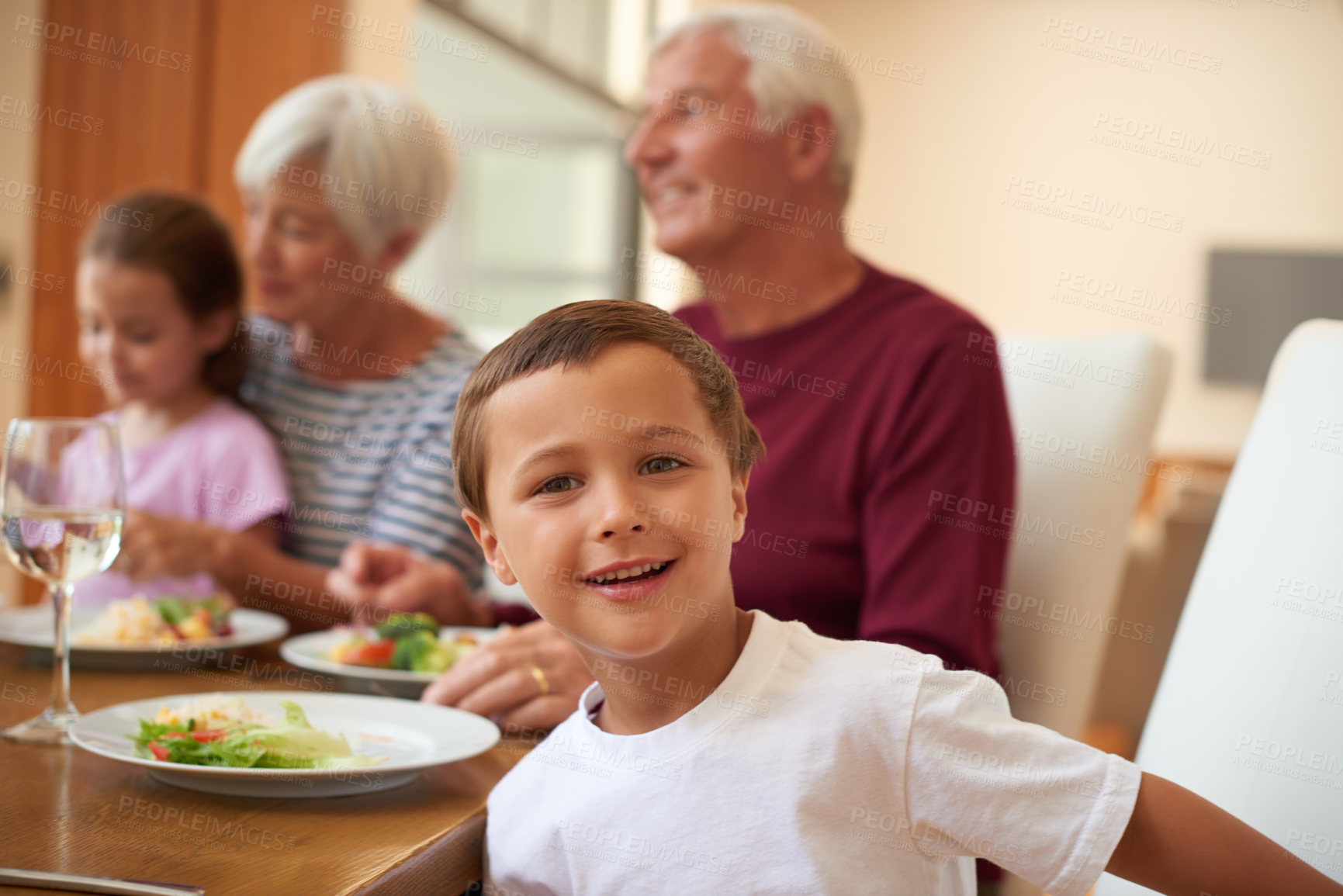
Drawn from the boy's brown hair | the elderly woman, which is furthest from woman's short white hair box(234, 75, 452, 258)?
the boy's brown hair

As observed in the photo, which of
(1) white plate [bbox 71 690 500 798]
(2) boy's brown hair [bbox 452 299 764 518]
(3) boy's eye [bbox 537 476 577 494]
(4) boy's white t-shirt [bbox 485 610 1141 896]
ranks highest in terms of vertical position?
(2) boy's brown hair [bbox 452 299 764 518]

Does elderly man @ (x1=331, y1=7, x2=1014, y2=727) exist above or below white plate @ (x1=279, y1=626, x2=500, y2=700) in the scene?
above

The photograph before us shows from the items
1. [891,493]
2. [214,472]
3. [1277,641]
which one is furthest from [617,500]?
[214,472]

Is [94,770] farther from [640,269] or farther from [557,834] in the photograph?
[640,269]

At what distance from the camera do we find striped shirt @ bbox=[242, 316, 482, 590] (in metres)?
1.70

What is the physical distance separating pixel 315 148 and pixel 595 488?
133cm

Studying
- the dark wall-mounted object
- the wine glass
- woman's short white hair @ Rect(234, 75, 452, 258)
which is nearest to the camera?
the wine glass

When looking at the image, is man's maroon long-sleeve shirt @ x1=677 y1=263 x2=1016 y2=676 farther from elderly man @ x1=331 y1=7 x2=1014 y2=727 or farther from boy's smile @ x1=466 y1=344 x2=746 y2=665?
boy's smile @ x1=466 y1=344 x2=746 y2=665

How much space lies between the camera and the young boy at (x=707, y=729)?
2.29ft

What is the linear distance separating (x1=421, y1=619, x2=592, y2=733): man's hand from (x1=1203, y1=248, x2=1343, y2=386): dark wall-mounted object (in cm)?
630

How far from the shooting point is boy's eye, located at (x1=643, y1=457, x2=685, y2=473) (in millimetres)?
770

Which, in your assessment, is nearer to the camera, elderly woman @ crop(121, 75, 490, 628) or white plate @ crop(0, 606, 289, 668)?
white plate @ crop(0, 606, 289, 668)

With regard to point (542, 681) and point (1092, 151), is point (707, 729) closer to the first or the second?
point (542, 681)

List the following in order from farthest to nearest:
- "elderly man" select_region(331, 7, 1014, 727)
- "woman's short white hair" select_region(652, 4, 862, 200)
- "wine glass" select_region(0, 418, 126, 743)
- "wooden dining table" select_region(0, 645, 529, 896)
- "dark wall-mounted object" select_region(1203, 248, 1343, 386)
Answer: "dark wall-mounted object" select_region(1203, 248, 1343, 386)
"woman's short white hair" select_region(652, 4, 862, 200)
"elderly man" select_region(331, 7, 1014, 727)
"wine glass" select_region(0, 418, 126, 743)
"wooden dining table" select_region(0, 645, 529, 896)
